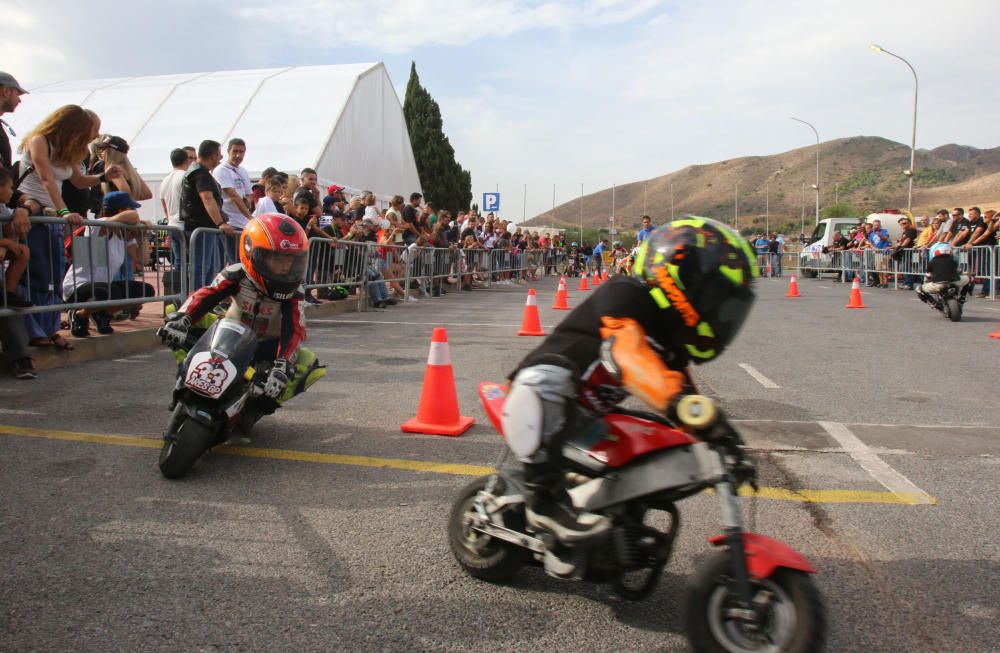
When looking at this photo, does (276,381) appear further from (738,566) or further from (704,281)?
(738,566)

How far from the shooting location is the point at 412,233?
55.8ft

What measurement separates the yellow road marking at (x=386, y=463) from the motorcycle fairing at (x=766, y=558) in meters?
1.81

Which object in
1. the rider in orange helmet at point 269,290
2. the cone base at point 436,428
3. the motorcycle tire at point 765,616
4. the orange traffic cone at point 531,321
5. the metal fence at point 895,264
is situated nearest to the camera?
the motorcycle tire at point 765,616

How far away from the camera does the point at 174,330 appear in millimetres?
4227

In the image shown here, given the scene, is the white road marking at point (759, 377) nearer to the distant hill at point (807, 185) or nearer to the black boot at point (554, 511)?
the black boot at point (554, 511)

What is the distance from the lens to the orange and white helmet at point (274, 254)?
462cm

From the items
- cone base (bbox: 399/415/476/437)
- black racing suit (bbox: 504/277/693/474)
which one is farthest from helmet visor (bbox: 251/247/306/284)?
black racing suit (bbox: 504/277/693/474)

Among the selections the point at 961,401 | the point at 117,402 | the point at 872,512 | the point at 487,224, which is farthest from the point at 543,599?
the point at 487,224

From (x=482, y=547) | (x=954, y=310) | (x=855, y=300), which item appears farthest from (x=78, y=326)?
(x=855, y=300)

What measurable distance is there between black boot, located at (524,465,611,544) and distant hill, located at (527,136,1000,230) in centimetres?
9718

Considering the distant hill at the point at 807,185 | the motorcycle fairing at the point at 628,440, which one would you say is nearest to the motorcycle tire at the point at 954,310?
the motorcycle fairing at the point at 628,440

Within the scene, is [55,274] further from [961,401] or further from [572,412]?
[961,401]

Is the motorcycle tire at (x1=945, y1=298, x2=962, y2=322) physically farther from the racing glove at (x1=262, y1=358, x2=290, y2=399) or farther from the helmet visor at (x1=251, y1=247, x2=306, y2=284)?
the racing glove at (x1=262, y1=358, x2=290, y2=399)

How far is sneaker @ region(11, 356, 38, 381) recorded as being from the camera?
6301 millimetres
